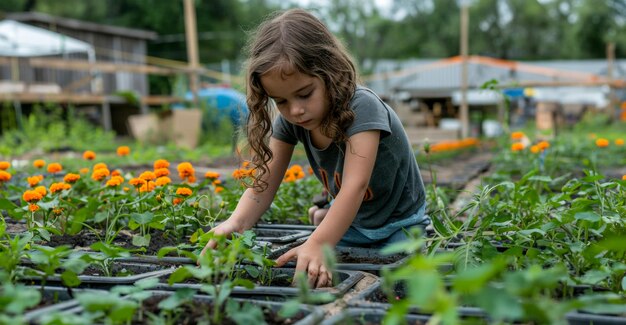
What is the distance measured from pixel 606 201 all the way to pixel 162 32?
32480mm

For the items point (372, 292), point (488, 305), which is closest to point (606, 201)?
point (372, 292)

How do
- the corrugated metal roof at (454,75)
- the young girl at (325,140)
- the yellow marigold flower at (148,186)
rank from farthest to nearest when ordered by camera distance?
the corrugated metal roof at (454,75) < the yellow marigold flower at (148,186) < the young girl at (325,140)

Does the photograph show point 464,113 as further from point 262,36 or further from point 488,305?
point 488,305

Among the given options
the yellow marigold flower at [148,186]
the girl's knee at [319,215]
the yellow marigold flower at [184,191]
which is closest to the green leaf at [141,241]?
the yellow marigold flower at [184,191]

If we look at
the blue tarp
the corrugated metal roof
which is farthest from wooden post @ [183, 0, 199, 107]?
the corrugated metal roof

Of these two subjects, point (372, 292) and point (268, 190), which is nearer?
point (372, 292)

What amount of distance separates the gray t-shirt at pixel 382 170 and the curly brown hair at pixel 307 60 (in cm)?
10

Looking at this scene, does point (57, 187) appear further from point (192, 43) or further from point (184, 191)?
point (192, 43)

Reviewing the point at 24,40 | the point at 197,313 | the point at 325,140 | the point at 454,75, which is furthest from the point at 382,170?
the point at 454,75

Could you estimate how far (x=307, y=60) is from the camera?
2.05 metres

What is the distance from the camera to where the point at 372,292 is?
160cm

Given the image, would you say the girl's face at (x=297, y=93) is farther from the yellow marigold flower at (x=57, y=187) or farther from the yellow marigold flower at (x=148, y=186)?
the yellow marigold flower at (x=57, y=187)

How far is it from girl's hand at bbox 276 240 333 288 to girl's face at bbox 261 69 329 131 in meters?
0.41

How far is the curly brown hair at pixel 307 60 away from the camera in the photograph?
204 cm
